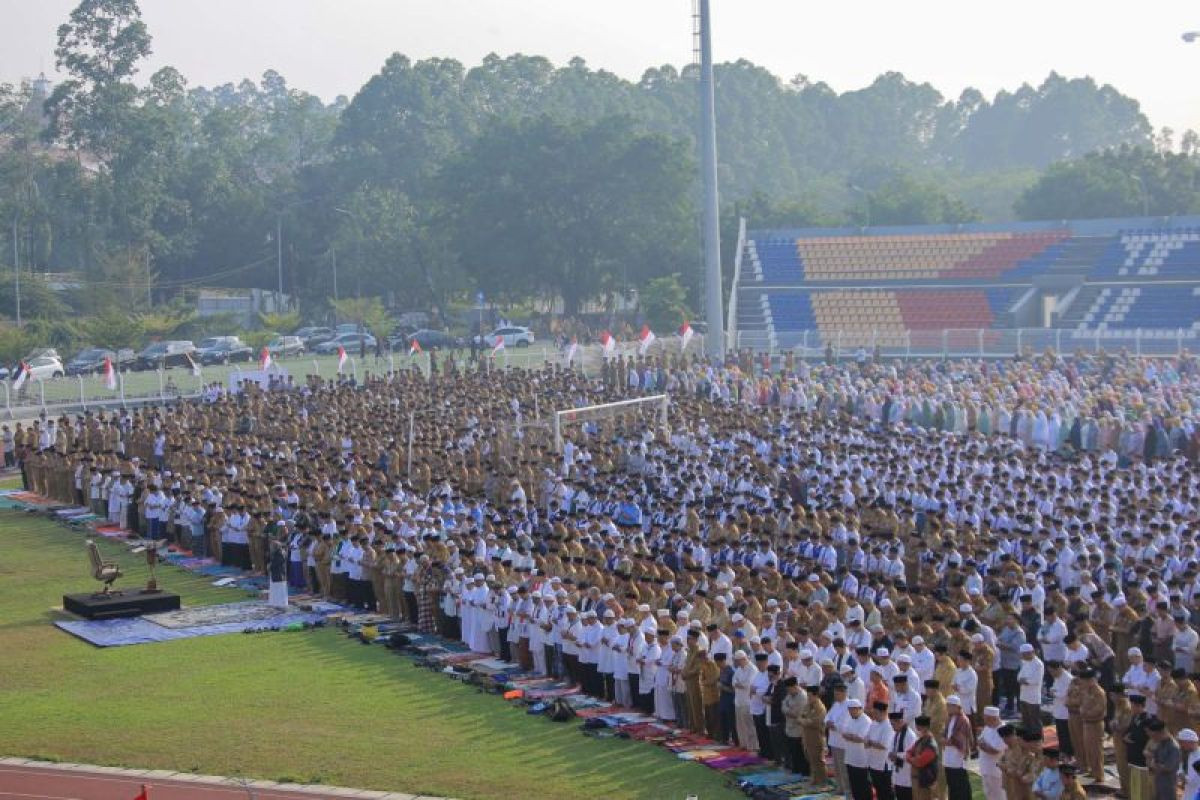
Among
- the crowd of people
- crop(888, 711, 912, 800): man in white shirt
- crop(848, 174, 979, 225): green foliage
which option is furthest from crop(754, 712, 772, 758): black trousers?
crop(848, 174, 979, 225): green foliage

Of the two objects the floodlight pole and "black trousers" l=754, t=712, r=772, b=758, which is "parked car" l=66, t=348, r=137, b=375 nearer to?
the floodlight pole

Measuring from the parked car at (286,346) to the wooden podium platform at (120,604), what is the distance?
33817 millimetres

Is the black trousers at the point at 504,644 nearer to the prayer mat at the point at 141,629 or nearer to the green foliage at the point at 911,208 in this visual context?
the prayer mat at the point at 141,629

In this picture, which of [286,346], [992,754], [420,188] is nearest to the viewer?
[992,754]

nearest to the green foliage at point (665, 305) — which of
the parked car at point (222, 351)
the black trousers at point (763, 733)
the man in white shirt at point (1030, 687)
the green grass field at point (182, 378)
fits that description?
the green grass field at point (182, 378)

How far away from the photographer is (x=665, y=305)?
2146 inches

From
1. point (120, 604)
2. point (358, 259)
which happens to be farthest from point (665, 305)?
point (120, 604)

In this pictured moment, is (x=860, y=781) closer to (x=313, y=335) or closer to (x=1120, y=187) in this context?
Answer: (x=313, y=335)

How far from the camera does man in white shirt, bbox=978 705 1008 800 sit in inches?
512

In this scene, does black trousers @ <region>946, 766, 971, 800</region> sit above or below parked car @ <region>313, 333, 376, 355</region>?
below

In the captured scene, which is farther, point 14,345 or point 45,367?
point 14,345

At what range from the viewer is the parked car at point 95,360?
53.0m

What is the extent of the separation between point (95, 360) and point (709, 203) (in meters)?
23.7

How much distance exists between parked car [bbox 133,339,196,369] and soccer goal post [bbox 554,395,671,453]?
26.2m
